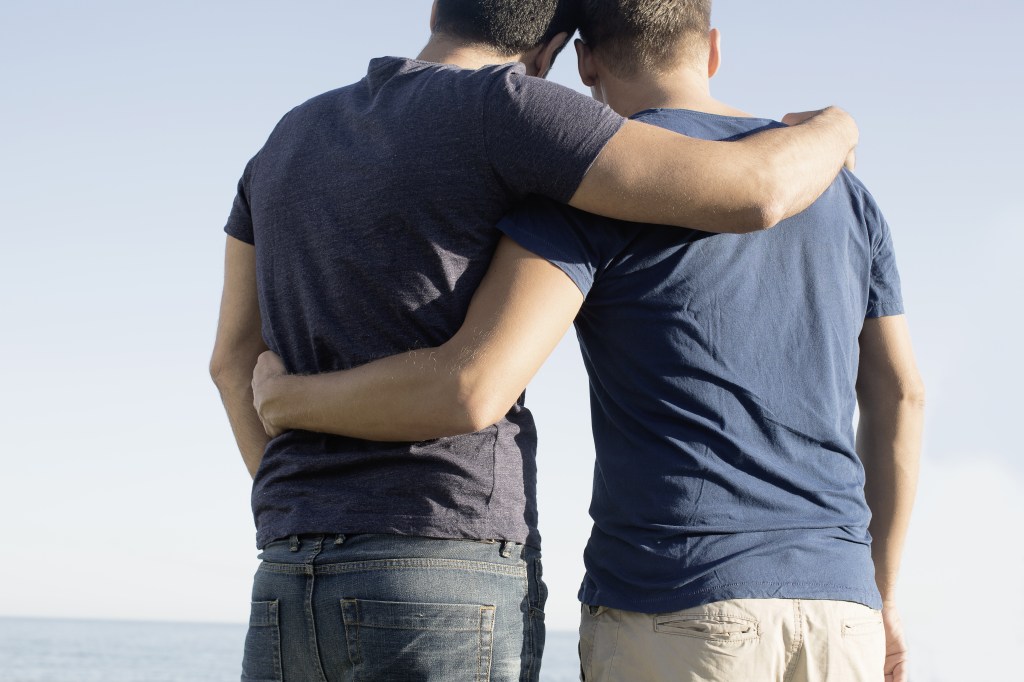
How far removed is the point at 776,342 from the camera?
206 centimetres

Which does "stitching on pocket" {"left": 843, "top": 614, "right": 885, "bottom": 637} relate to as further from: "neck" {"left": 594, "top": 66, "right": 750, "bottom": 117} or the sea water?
the sea water

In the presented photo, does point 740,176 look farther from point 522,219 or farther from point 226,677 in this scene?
point 226,677

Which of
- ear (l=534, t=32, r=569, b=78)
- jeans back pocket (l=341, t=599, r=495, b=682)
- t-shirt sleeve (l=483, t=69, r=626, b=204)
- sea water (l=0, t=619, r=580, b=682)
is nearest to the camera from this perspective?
jeans back pocket (l=341, t=599, r=495, b=682)

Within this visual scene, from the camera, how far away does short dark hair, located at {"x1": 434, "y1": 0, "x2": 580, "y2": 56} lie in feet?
7.63

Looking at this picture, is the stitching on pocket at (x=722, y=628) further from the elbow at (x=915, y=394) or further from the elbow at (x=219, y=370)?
the elbow at (x=219, y=370)

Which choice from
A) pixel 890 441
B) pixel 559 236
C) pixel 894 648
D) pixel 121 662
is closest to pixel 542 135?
pixel 559 236

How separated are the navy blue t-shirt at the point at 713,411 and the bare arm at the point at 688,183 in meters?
0.10

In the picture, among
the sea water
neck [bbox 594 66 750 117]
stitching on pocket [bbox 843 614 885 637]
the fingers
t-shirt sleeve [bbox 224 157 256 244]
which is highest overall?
neck [bbox 594 66 750 117]

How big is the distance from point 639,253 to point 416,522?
729 millimetres

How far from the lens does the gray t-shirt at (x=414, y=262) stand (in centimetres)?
194

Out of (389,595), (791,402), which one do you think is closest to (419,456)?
(389,595)

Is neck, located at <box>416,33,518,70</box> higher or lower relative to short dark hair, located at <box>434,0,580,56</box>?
lower

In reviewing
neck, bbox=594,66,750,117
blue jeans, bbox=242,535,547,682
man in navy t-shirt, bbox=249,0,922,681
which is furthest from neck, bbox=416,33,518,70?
blue jeans, bbox=242,535,547,682

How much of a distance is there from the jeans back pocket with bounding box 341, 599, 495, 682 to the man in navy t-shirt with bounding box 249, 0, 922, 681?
32cm
